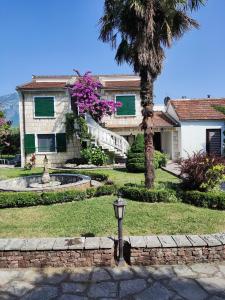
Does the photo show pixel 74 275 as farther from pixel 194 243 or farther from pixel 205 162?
pixel 205 162

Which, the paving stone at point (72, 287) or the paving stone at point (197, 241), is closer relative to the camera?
the paving stone at point (72, 287)

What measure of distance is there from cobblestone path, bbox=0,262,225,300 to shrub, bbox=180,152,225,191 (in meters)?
4.71

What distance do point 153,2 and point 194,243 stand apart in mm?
8052

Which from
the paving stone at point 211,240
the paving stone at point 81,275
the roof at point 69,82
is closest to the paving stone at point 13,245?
the paving stone at point 81,275

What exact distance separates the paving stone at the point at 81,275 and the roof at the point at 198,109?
1961cm

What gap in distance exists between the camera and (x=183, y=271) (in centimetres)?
575

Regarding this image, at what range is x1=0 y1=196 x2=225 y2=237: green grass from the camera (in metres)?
7.59

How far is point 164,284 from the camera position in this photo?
17.4 ft

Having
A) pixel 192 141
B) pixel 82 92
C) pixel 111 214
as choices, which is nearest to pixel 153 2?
pixel 111 214

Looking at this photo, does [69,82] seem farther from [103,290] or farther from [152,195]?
[103,290]

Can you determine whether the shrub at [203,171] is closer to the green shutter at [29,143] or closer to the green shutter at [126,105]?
the green shutter at [126,105]

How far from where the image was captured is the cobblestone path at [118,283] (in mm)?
4980

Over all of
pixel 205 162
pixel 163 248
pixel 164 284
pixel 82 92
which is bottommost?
pixel 164 284

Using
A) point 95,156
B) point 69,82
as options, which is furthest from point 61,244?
point 69,82
